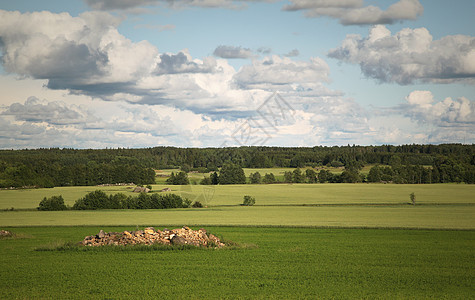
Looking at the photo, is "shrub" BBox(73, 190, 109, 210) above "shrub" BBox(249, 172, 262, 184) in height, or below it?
below

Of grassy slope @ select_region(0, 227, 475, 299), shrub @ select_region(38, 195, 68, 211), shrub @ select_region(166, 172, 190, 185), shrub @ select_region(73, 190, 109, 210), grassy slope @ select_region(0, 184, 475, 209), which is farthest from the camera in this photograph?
shrub @ select_region(166, 172, 190, 185)

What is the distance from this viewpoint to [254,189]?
112625 millimetres

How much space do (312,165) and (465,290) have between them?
506ft

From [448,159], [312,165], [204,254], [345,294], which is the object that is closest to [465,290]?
[345,294]

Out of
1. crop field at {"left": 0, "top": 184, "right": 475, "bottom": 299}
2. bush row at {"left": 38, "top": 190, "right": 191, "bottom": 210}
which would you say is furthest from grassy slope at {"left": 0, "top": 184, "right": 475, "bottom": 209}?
crop field at {"left": 0, "top": 184, "right": 475, "bottom": 299}

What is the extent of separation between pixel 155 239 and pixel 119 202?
166 feet

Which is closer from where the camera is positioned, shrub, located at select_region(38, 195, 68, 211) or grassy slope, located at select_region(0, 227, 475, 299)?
grassy slope, located at select_region(0, 227, 475, 299)

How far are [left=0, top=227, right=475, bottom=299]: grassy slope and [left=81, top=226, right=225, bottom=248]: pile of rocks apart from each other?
64.1 inches

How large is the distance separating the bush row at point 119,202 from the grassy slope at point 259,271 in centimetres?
4204

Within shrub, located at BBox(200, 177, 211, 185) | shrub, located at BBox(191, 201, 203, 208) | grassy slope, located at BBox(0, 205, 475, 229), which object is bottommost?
shrub, located at BBox(191, 201, 203, 208)

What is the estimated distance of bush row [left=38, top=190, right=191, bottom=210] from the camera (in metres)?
78.6

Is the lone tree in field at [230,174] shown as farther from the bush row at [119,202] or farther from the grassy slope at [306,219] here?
the grassy slope at [306,219]

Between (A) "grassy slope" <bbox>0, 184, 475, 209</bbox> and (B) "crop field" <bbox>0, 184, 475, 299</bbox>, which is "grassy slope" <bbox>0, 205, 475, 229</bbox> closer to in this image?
(B) "crop field" <bbox>0, 184, 475, 299</bbox>

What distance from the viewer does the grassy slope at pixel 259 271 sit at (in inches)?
793
